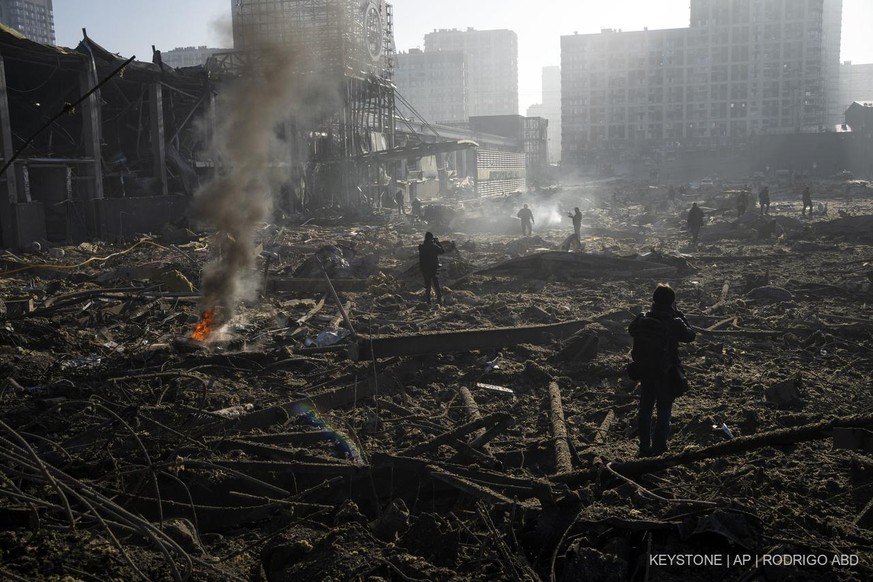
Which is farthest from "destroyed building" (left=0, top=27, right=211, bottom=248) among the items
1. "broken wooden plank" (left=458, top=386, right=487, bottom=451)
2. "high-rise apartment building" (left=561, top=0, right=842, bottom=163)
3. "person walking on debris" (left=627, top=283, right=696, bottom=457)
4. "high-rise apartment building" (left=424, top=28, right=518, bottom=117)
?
"high-rise apartment building" (left=424, top=28, right=518, bottom=117)

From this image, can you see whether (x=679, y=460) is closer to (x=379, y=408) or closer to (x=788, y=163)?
(x=379, y=408)

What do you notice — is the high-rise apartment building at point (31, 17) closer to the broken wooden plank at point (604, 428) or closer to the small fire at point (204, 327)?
the small fire at point (204, 327)

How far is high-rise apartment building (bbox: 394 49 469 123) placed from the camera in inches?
5507

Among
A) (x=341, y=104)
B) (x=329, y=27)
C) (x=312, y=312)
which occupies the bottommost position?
(x=312, y=312)

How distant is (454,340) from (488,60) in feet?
540

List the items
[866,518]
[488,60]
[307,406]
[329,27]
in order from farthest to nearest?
[488,60] → [329,27] → [307,406] → [866,518]

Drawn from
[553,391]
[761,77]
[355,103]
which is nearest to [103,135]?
[355,103]

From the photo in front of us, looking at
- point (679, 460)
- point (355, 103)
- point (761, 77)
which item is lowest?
point (679, 460)

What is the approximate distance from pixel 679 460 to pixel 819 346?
19.5 ft

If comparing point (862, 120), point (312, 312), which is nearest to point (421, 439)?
A: point (312, 312)

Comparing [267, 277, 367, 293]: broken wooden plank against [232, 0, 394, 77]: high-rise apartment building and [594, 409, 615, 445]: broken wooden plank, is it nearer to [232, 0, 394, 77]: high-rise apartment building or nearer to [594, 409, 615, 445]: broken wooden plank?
[594, 409, 615, 445]: broken wooden plank

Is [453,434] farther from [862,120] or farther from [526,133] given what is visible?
[862,120]

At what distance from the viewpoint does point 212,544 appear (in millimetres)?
4859

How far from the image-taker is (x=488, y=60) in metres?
164
